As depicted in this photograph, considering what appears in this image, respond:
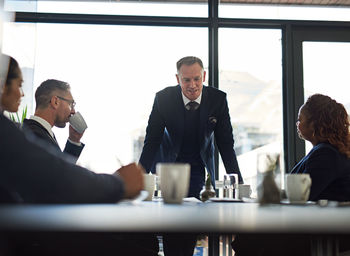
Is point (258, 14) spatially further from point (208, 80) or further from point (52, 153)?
point (52, 153)

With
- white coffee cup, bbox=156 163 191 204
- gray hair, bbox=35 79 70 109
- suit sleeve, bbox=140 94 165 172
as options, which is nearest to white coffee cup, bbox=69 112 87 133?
gray hair, bbox=35 79 70 109

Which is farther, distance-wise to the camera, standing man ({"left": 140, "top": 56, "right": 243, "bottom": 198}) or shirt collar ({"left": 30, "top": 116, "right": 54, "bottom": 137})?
standing man ({"left": 140, "top": 56, "right": 243, "bottom": 198})

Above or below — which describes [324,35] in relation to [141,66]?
above

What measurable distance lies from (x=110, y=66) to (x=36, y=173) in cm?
340

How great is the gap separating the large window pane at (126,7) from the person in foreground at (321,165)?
2368mm

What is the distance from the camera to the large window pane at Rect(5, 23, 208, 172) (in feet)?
13.4

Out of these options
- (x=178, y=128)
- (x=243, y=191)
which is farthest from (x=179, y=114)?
(x=243, y=191)

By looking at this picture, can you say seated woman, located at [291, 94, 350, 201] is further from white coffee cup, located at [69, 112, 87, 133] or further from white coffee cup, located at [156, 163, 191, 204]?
white coffee cup, located at [69, 112, 87, 133]

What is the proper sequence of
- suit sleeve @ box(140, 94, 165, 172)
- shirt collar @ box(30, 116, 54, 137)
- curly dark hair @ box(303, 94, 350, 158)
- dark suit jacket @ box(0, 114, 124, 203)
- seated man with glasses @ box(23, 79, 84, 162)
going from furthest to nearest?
suit sleeve @ box(140, 94, 165, 172) → seated man with glasses @ box(23, 79, 84, 162) → shirt collar @ box(30, 116, 54, 137) → curly dark hair @ box(303, 94, 350, 158) → dark suit jacket @ box(0, 114, 124, 203)

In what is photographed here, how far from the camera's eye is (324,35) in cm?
431

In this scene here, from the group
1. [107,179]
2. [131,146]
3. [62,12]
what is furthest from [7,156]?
[62,12]

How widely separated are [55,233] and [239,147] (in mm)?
3598

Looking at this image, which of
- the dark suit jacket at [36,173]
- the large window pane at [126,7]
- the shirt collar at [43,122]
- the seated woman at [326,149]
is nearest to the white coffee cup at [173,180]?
the dark suit jacket at [36,173]

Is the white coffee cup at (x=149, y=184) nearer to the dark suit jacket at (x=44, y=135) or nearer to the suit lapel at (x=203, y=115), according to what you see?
the dark suit jacket at (x=44, y=135)
